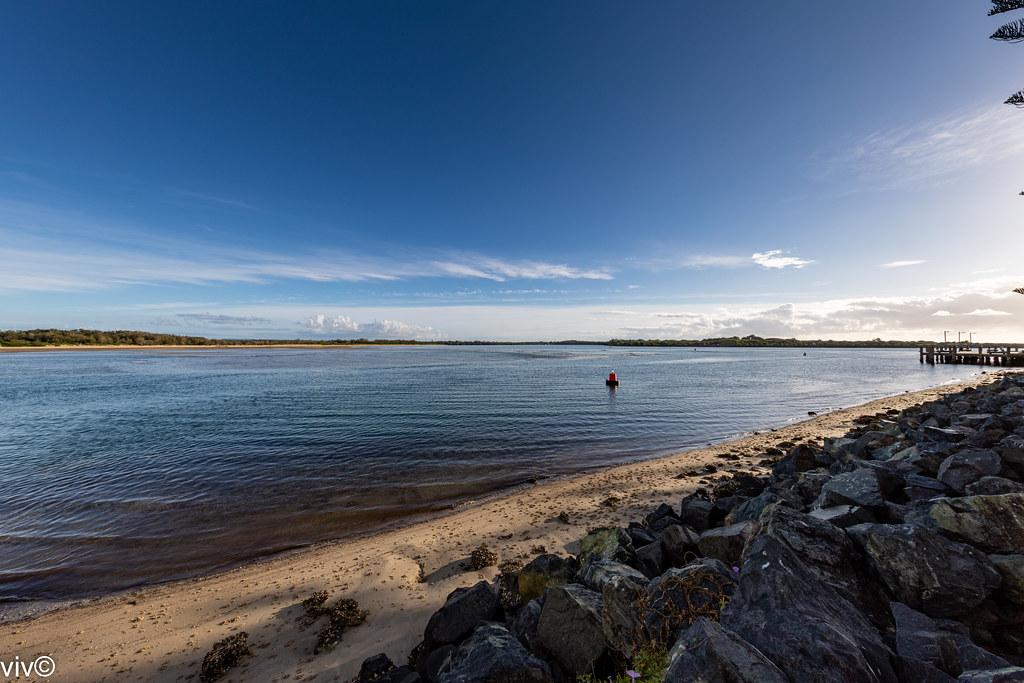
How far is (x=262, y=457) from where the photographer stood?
60.6ft

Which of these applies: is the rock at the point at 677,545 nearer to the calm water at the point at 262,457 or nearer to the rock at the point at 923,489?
the rock at the point at 923,489

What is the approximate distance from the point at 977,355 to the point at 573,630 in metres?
127

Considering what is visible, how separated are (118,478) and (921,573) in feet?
78.9

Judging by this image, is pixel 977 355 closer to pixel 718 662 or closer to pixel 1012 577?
pixel 1012 577

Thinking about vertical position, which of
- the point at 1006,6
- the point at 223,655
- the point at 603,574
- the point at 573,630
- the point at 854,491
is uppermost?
the point at 1006,6

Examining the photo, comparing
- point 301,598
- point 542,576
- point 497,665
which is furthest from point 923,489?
point 301,598

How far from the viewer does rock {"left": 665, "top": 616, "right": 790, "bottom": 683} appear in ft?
9.33

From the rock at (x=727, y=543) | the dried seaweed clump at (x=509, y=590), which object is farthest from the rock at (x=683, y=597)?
the dried seaweed clump at (x=509, y=590)

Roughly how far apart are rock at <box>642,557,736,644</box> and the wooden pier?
4559 inches

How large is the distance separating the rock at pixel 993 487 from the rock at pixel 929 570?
2.64 metres

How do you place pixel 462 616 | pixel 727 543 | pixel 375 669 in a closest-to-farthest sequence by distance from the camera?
pixel 375 669 < pixel 462 616 < pixel 727 543

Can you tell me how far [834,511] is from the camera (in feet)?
20.0

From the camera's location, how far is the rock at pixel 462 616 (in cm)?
589

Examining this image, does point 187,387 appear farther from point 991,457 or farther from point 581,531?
point 991,457
